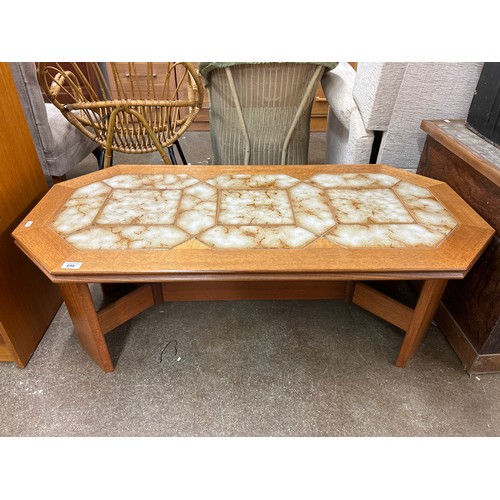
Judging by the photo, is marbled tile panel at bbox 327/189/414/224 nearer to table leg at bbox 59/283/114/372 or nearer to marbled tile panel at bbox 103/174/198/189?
marbled tile panel at bbox 103/174/198/189

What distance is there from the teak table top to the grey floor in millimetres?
525

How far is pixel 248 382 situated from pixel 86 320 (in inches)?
24.1

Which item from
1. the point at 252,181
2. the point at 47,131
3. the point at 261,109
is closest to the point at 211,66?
the point at 261,109

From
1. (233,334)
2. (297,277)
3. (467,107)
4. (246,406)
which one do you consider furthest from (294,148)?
(246,406)

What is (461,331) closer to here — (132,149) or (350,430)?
(350,430)

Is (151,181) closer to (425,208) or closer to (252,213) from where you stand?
(252,213)

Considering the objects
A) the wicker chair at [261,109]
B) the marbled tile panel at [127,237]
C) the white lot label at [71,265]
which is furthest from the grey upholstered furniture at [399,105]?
the white lot label at [71,265]

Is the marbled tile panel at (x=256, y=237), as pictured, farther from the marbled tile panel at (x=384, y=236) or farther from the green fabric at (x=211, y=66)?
the green fabric at (x=211, y=66)

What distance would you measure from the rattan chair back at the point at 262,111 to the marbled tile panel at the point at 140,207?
0.82 meters

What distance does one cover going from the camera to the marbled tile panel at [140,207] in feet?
4.17

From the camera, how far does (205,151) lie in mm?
3236

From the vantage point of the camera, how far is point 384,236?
1196 millimetres

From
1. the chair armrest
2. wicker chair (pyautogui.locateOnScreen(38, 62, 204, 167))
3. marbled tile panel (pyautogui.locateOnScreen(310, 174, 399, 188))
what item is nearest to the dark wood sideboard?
marbled tile panel (pyautogui.locateOnScreen(310, 174, 399, 188))

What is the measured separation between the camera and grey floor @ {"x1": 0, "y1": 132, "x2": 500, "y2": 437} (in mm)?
1274
